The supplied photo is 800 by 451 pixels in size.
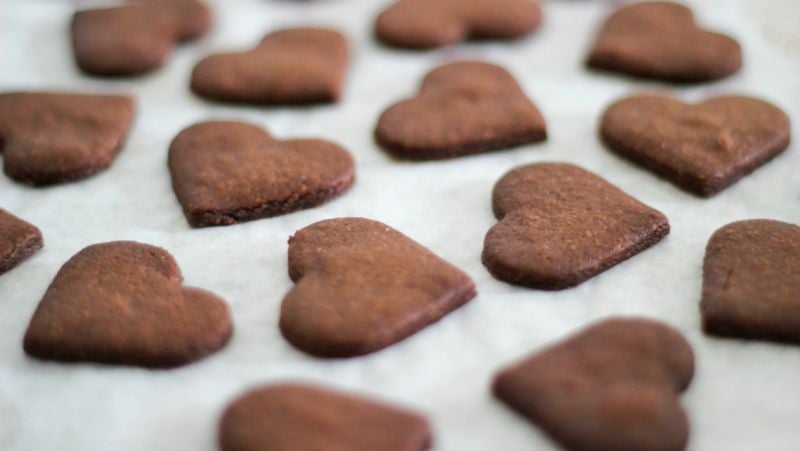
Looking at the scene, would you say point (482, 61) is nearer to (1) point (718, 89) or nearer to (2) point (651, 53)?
(2) point (651, 53)

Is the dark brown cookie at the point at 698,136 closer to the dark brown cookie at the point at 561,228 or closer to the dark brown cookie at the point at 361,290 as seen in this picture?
the dark brown cookie at the point at 561,228

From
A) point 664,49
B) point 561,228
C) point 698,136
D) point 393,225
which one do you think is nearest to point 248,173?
point 393,225

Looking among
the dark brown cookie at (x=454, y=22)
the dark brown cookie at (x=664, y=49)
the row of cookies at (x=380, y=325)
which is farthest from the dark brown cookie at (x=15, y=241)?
the dark brown cookie at (x=664, y=49)

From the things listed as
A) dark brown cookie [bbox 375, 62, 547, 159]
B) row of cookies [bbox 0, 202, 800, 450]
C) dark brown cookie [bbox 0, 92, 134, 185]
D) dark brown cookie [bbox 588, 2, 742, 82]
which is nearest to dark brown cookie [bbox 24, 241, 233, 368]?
row of cookies [bbox 0, 202, 800, 450]

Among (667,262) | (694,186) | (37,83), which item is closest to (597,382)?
(667,262)

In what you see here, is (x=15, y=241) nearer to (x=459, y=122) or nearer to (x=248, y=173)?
(x=248, y=173)

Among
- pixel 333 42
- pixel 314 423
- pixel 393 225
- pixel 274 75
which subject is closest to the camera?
pixel 314 423

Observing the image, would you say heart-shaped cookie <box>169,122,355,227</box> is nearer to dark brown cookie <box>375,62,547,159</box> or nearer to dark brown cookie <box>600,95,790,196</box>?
dark brown cookie <box>375,62,547,159</box>
